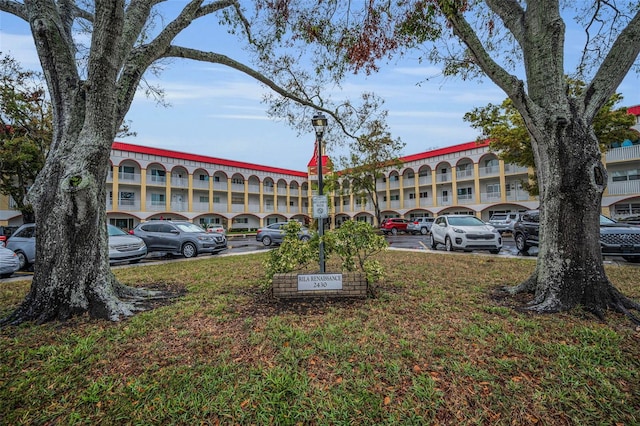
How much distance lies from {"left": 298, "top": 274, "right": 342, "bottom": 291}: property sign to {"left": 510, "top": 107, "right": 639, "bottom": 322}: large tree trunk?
265 centimetres

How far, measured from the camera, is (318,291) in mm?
4508

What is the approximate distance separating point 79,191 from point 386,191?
3499 centimetres

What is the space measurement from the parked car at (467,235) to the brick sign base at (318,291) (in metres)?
8.15

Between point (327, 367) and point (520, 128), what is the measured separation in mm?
19458

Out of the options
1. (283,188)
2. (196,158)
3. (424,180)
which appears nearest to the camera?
(196,158)

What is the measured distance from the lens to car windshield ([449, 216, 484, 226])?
11805mm

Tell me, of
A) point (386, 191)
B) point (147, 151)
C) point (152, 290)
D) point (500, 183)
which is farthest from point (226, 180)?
point (152, 290)

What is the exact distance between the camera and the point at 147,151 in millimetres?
28797

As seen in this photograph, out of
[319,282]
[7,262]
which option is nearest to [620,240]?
[319,282]

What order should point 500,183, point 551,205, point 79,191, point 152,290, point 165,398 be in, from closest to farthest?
point 165,398 < point 79,191 < point 551,205 < point 152,290 < point 500,183

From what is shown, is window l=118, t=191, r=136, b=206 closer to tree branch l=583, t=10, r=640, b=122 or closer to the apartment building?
the apartment building

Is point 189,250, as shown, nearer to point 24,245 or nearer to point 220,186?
point 24,245

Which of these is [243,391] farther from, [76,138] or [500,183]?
[500,183]

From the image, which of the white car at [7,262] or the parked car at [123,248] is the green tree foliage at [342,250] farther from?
the white car at [7,262]
